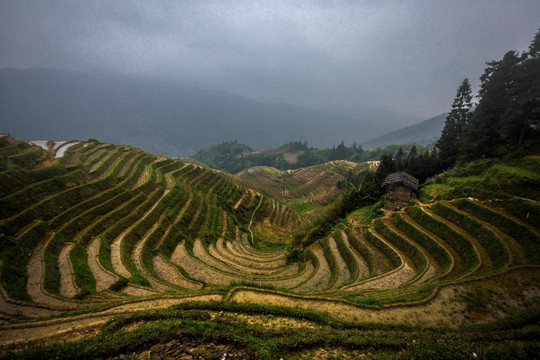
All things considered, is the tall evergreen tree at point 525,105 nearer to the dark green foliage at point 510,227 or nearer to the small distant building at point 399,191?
the small distant building at point 399,191

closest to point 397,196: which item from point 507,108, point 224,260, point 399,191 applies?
point 399,191

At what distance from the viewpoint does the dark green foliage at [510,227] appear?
36.3 feet

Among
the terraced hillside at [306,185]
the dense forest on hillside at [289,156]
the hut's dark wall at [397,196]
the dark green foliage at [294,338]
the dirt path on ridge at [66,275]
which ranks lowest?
the dark green foliage at [294,338]

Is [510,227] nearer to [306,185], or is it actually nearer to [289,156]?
[306,185]

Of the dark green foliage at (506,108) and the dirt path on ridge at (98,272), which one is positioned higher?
the dark green foliage at (506,108)

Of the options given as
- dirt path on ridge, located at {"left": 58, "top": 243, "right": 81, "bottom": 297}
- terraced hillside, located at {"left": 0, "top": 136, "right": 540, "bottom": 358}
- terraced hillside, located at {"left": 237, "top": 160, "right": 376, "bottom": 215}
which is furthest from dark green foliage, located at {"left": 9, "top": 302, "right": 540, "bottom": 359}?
terraced hillside, located at {"left": 237, "top": 160, "right": 376, "bottom": 215}

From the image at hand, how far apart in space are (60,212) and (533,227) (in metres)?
34.8

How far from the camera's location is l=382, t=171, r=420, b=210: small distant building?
2310 centimetres

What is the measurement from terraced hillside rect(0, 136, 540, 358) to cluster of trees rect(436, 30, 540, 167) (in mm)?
5158

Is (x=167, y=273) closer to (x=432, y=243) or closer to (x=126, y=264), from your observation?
(x=126, y=264)

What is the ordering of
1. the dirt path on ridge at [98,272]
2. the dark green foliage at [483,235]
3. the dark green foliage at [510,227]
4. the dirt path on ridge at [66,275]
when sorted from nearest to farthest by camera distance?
1. the dark green foliage at [510,227]
2. the dark green foliage at [483,235]
3. the dirt path on ridge at [66,275]
4. the dirt path on ridge at [98,272]

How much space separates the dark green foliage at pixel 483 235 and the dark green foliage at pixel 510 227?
0.82 m

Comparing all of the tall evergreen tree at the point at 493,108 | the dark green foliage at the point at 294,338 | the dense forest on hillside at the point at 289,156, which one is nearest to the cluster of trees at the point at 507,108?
the tall evergreen tree at the point at 493,108

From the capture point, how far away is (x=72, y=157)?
2872 centimetres
